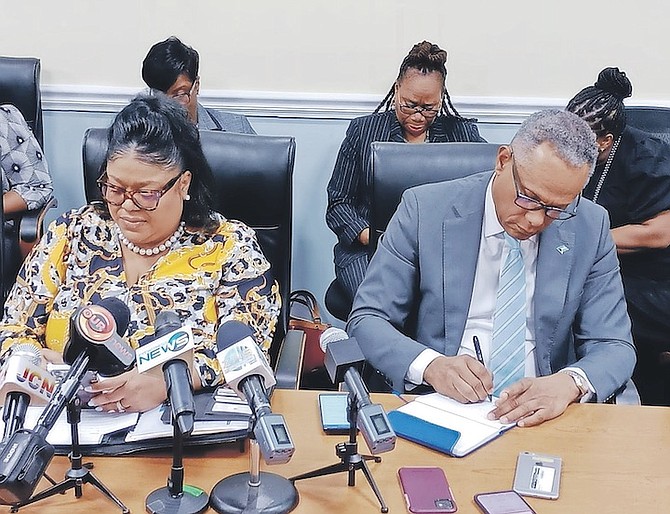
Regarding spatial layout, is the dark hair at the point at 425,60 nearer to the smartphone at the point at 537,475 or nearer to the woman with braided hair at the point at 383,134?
the woman with braided hair at the point at 383,134

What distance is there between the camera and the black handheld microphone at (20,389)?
0.96m

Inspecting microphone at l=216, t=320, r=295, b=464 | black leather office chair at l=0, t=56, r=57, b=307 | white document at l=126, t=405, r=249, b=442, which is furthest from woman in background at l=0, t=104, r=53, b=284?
microphone at l=216, t=320, r=295, b=464

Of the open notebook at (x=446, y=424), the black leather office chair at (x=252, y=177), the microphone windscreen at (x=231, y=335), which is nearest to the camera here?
the microphone windscreen at (x=231, y=335)

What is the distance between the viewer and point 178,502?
1.04 meters

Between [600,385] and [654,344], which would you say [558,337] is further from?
[654,344]

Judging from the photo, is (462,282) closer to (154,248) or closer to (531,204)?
(531,204)

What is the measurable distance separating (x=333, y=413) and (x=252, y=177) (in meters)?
0.67

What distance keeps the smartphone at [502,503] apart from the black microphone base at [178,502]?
1.19 feet

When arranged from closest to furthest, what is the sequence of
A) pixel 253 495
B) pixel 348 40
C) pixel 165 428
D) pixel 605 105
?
pixel 253 495
pixel 165 428
pixel 605 105
pixel 348 40

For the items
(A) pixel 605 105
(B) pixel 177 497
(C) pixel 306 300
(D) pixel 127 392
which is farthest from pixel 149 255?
(A) pixel 605 105

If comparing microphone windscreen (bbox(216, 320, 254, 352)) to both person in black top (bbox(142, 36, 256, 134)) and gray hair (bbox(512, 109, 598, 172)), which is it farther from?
person in black top (bbox(142, 36, 256, 134))

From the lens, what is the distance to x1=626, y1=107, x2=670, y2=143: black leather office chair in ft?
7.72

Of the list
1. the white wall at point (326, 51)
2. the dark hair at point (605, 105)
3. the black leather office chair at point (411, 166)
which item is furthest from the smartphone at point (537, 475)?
the white wall at point (326, 51)

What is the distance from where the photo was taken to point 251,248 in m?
1.61
